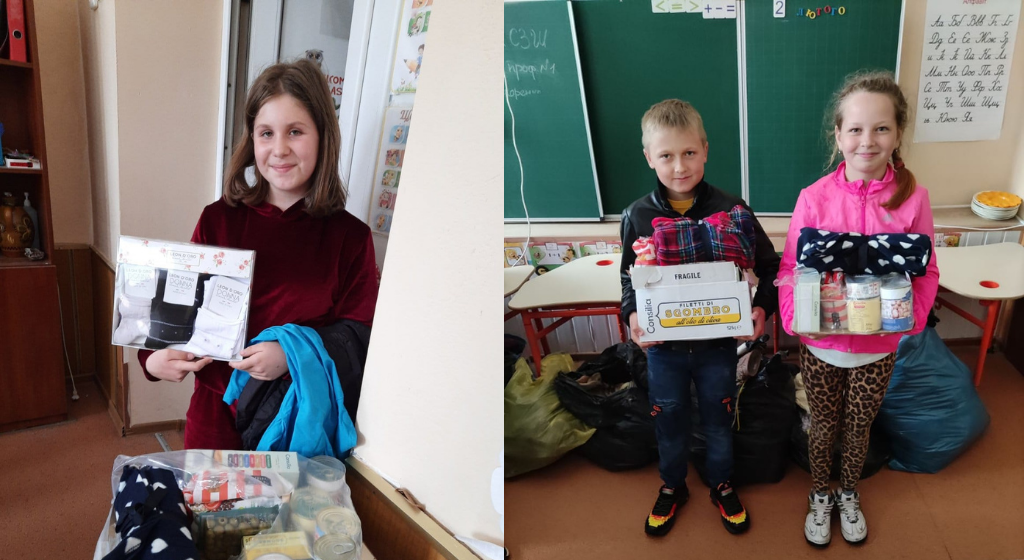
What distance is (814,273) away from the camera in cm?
91

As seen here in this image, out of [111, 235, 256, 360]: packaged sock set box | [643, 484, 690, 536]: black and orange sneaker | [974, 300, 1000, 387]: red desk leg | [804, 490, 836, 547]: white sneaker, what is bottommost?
[643, 484, 690, 536]: black and orange sneaker

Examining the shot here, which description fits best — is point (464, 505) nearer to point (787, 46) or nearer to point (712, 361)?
point (712, 361)

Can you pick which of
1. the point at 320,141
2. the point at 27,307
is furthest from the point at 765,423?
the point at 27,307

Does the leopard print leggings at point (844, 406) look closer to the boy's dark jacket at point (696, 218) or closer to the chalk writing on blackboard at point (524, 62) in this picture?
the boy's dark jacket at point (696, 218)

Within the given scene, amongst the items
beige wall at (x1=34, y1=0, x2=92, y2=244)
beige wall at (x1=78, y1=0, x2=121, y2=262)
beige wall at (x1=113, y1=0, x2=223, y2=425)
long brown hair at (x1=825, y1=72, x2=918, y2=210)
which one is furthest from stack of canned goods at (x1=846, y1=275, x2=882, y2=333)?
beige wall at (x1=34, y1=0, x2=92, y2=244)

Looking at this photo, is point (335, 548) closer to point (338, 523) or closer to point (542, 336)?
point (338, 523)

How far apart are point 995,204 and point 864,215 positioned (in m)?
0.16

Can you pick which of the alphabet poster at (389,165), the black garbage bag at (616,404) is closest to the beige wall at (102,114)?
the alphabet poster at (389,165)

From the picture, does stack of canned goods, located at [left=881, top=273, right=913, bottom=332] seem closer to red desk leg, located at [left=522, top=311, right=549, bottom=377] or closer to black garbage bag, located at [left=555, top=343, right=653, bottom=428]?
black garbage bag, located at [left=555, top=343, right=653, bottom=428]

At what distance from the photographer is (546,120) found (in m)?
1.02

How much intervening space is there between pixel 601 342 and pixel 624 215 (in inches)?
8.5

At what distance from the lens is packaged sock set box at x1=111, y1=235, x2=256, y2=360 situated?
1.27 meters

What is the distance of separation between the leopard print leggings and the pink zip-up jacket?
0.08m

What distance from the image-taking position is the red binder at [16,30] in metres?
2.28
